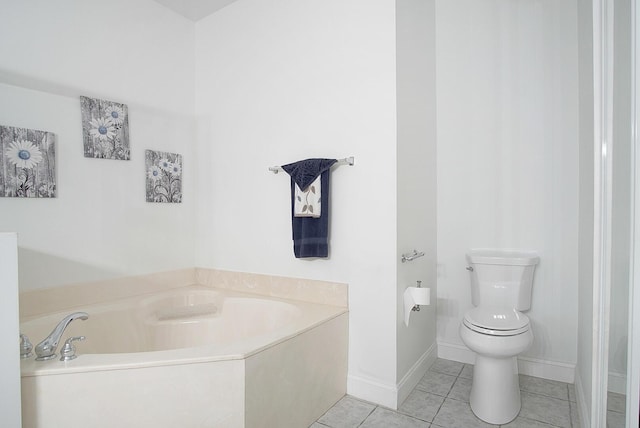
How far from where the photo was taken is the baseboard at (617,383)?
3.85 feet

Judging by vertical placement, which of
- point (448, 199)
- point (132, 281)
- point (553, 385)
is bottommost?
point (553, 385)

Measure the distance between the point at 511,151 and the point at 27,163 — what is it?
2940 mm

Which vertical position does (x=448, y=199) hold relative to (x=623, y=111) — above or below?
below

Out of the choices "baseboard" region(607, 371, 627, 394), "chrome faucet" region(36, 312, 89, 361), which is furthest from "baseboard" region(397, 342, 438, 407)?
"chrome faucet" region(36, 312, 89, 361)

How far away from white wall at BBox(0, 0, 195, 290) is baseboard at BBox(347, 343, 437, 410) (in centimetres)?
160

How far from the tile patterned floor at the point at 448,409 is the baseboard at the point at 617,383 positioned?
70 centimetres

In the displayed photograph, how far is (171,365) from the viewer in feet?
4.67

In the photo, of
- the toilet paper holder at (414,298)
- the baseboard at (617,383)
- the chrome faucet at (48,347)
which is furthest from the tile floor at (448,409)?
the chrome faucet at (48,347)

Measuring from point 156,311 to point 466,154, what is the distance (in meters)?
2.41

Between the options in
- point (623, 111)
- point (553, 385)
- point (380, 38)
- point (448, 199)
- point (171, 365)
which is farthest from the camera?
point (448, 199)

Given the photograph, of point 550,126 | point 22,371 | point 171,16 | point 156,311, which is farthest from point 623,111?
point 171,16

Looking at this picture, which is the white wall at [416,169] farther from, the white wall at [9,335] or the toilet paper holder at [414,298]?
the white wall at [9,335]

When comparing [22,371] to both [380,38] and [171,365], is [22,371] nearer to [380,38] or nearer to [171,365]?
[171,365]

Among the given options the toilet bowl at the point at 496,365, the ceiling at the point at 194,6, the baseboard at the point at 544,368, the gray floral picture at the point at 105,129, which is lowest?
the baseboard at the point at 544,368
